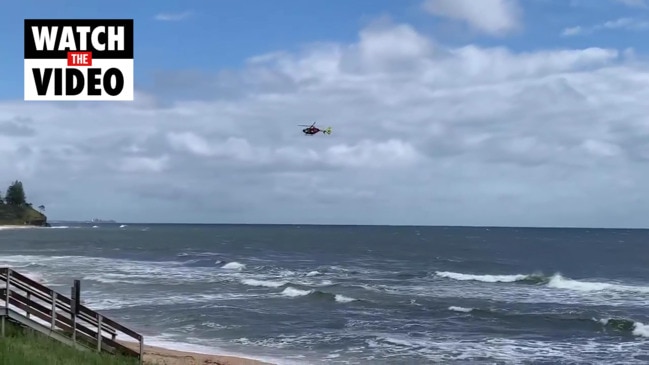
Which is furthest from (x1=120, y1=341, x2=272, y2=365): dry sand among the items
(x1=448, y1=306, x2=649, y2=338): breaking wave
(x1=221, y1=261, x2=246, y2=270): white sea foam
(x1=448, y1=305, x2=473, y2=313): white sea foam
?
(x1=221, y1=261, x2=246, y2=270): white sea foam

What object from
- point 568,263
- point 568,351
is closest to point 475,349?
point 568,351

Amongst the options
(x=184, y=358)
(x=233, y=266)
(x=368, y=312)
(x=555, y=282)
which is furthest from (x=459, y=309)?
(x=233, y=266)

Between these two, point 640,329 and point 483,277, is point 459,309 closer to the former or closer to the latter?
point 640,329

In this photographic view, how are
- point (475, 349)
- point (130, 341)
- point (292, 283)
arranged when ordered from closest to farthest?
point (130, 341) → point (475, 349) → point (292, 283)

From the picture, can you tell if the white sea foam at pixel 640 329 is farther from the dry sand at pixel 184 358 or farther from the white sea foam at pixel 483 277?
the white sea foam at pixel 483 277

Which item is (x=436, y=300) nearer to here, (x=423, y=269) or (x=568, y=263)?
(x=423, y=269)

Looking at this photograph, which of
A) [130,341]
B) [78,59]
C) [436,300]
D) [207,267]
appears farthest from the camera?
[207,267]
